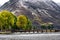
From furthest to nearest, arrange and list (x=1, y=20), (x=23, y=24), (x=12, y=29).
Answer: (x=23, y=24), (x=12, y=29), (x=1, y=20)

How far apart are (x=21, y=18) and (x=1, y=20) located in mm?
34879

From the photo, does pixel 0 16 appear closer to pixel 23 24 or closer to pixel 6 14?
pixel 6 14

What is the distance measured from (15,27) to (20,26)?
7.48 metres

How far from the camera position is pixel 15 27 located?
156500mm

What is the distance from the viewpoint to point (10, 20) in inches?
5512

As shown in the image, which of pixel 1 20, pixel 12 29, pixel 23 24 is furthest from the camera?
pixel 23 24

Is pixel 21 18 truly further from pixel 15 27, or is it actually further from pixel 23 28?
pixel 15 27

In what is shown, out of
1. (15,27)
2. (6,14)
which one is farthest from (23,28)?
(6,14)

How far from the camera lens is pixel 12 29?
154 m

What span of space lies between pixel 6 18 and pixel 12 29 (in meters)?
16.2

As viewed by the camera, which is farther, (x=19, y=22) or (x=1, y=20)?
(x=19, y=22)

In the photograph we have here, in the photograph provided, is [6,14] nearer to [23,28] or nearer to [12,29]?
[12,29]

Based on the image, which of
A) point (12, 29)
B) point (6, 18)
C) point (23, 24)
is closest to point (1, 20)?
point (6, 18)

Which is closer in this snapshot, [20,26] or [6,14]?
[6,14]
